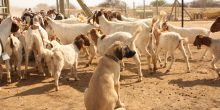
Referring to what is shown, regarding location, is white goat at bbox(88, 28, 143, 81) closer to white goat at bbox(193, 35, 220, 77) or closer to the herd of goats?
the herd of goats

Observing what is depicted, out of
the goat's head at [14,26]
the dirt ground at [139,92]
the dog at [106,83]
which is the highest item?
the goat's head at [14,26]

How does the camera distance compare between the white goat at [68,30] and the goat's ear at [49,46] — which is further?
the white goat at [68,30]

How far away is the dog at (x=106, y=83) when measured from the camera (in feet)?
18.9

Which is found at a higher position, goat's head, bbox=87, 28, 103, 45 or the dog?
goat's head, bbox=87, 28, 103, 45

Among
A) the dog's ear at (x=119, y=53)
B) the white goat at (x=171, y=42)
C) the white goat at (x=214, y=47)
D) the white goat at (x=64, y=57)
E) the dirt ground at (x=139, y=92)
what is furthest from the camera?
the white goat at (x=171, y=42)

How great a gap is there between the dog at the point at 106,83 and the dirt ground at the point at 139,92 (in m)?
1.29

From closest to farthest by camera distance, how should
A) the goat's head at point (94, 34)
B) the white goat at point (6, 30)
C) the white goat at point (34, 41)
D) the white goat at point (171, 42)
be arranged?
the white goat at point (6, 30)
the white goat at point (34, 41)
the white goat at point (171, 42)
the goat's head at point (94, 34)

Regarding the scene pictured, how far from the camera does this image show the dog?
5.75 meters

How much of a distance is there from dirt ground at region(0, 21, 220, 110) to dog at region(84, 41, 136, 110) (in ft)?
4.23

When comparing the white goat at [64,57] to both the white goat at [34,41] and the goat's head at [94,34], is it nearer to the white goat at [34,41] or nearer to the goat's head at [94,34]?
the goat's head at [94,34]

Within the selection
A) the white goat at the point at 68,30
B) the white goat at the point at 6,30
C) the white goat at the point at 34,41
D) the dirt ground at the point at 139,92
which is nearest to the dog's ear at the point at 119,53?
the dirt ground at the point at 139,92

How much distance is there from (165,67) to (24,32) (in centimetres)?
444

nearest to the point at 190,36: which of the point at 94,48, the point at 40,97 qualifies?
the point at 94,48

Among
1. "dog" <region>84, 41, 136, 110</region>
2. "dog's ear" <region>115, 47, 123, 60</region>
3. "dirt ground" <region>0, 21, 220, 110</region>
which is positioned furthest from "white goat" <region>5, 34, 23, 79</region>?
"dog's ear" <region>115, 47, 123, 60</region>
